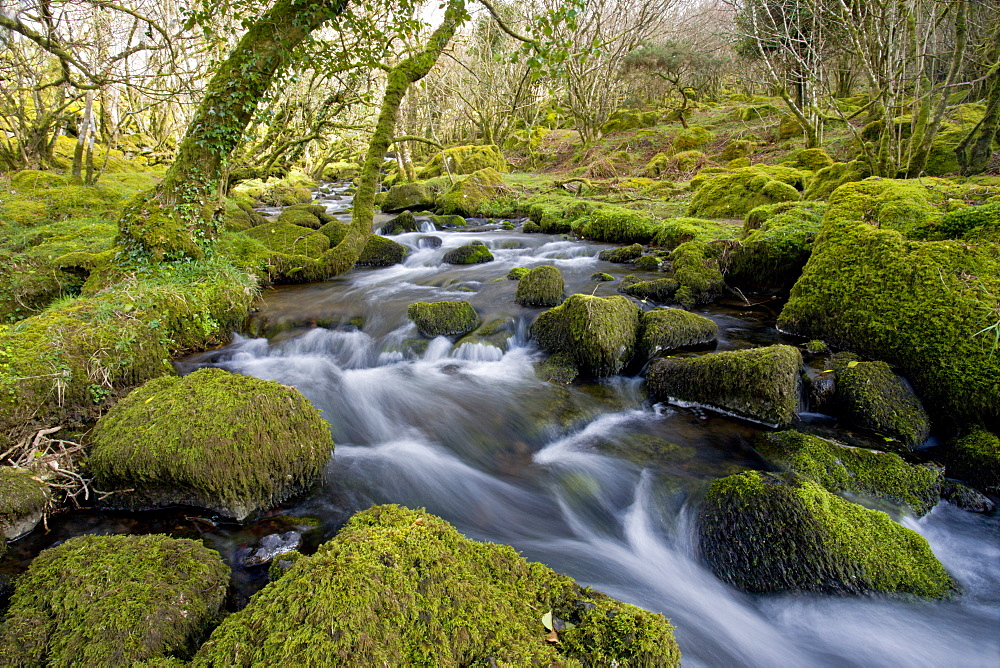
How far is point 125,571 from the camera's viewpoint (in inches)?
91.9

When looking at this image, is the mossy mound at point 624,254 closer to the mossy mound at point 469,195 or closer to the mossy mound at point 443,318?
the mossy mound at point 443,318

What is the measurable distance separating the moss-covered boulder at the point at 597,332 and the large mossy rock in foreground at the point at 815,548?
2.57 metres

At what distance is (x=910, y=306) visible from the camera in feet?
15.8

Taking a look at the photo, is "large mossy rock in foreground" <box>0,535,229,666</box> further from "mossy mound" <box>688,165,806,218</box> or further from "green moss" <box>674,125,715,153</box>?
"green moss" <box>674,125,715,153</box>

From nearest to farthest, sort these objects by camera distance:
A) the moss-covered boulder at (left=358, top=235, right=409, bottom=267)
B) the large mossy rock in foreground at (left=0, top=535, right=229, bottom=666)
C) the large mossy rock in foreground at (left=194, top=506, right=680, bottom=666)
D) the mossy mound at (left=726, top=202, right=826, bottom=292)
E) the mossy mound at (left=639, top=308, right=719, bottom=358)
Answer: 1. the large mossy rock in foreground at (left=194, top=506, right=680, bottom=666)
2. the large mossy rock in foreground at (left=0, top=535, right=229, bottom=666)
3. the mossy mound at (left=639, top=308, right=719, bottom=358)
4. the mossy mound at (left=726, top=202, right=826, bottom=292)
5. the moss-covered boulder at (left=358, top=235, right=409, bottom=267)

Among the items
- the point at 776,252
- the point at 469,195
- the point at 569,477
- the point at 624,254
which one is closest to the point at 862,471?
the point at 569,477

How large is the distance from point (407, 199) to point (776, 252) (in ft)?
40.2

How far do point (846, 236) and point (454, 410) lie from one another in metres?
5.07

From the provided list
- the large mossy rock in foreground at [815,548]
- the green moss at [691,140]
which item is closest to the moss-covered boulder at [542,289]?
the large mossy rock in foreground at [815,548]

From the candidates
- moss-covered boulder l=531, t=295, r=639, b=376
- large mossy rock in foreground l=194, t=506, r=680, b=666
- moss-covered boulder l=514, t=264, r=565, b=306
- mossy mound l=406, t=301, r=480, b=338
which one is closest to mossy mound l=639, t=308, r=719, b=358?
moss-covered boulder l=531, t=295, r=639, b=376

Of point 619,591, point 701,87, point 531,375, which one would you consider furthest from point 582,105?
point 619,591

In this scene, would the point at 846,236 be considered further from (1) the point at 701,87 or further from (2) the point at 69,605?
(1) the point at 701,87

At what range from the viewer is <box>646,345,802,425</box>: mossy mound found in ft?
15.0

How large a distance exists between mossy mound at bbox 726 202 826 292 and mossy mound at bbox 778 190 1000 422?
2.99 feet
